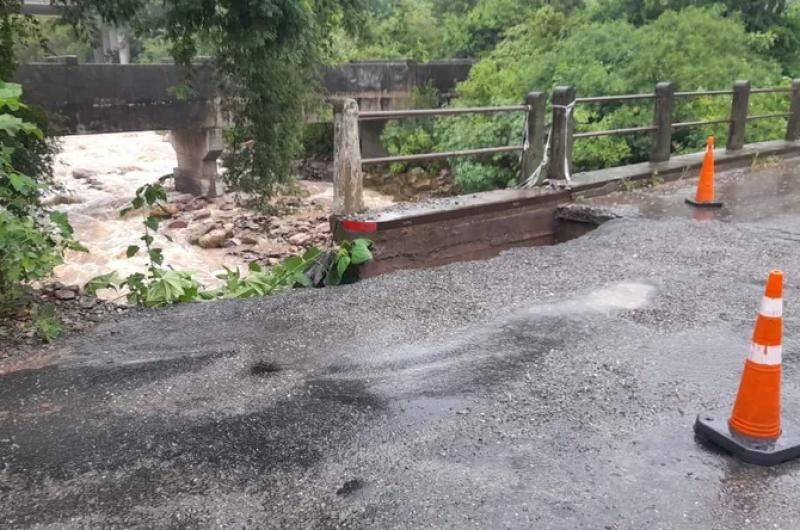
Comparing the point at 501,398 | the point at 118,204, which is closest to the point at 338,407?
the point at 501,398

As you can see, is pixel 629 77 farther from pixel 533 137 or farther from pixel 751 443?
pixel 751 443

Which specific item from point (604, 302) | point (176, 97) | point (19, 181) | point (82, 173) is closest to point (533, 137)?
point (604, 302)

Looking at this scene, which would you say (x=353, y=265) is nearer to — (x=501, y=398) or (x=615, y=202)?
(x=501, y=398)

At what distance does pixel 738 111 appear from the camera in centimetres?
1143

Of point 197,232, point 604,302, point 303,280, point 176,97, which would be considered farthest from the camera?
point 197,232

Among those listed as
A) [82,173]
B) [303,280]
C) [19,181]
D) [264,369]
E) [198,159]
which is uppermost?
[19,181]

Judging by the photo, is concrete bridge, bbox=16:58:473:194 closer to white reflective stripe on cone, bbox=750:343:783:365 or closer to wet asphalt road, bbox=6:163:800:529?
wet asphalt road, bbox=6:163:800:529

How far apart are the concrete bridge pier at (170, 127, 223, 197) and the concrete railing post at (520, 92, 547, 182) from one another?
615 inches

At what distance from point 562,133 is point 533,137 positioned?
0.39 meters

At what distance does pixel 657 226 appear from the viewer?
724 cm

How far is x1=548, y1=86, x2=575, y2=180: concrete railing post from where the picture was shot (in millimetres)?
8352

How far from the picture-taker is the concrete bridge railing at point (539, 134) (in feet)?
22.2

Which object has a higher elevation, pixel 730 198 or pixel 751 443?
pixel 730 198

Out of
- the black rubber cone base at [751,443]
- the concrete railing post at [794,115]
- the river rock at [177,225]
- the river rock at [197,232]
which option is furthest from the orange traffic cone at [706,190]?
the river rock at [177,225]
